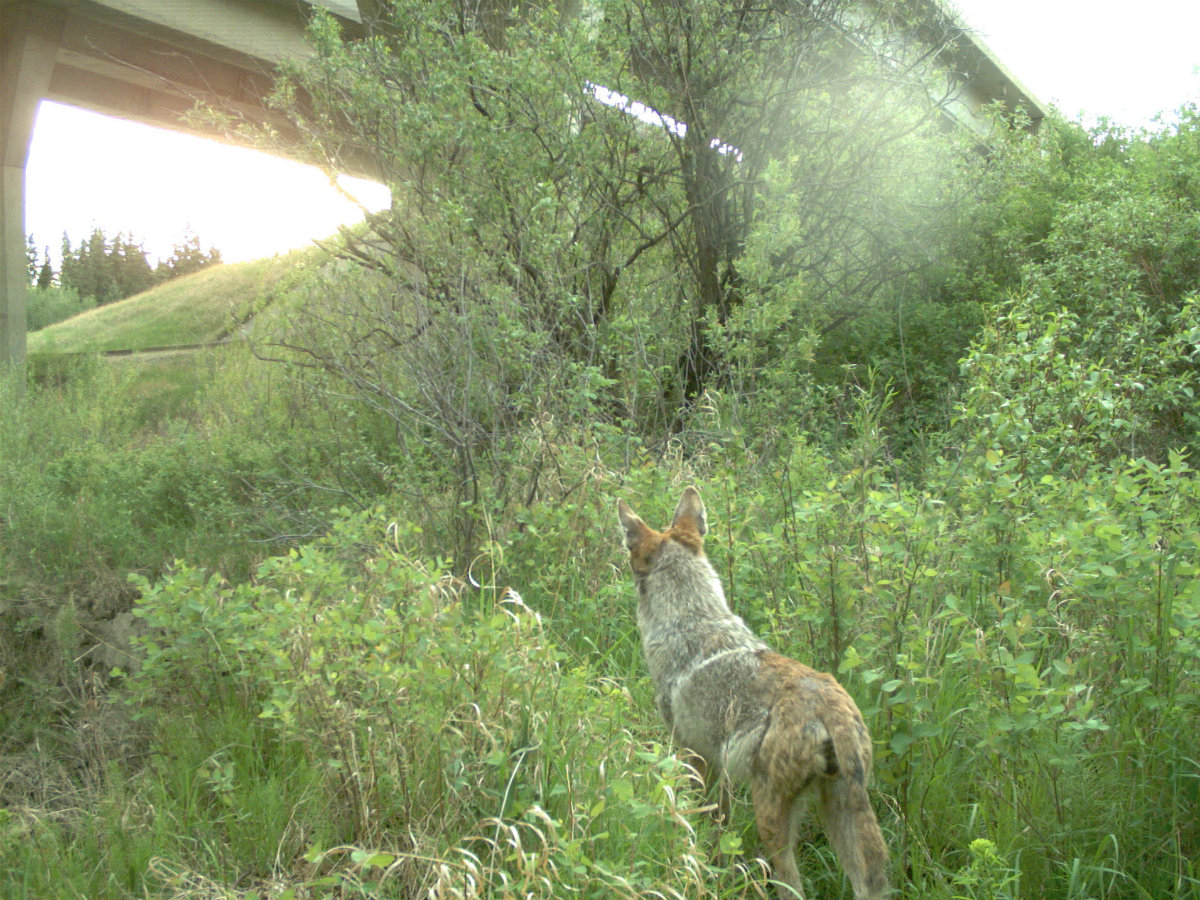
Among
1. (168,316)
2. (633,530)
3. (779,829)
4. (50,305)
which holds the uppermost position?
(633,530)

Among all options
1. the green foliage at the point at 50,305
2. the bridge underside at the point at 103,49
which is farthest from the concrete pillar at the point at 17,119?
the green foliage at the point at 50,305

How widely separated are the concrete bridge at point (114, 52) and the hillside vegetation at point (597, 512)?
67.9 inches

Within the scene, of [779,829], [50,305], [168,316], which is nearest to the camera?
[779,829]

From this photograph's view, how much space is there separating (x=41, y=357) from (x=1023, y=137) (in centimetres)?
1923

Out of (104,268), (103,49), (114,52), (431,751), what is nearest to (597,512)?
(431,751)

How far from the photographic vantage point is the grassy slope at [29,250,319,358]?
62.3 feet

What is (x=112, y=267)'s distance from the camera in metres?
23.8

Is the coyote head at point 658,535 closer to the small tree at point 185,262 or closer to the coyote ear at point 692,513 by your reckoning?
the coyote ear at point 692,513

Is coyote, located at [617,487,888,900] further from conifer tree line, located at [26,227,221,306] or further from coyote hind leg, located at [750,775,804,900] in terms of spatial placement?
conifer tree line, located at [26,227,221,306]

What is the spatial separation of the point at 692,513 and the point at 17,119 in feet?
51.3

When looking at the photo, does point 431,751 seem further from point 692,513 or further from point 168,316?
point 168,316

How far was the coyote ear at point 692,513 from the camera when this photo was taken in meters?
4.97

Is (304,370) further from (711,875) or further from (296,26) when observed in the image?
(296,26)

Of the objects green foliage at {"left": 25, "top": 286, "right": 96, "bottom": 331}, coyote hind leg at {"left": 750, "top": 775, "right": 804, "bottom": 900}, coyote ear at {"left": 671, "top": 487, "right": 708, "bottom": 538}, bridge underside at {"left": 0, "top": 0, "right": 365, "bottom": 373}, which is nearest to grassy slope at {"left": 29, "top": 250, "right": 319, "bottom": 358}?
green foliage at {"left": 25, "top": 286, "right": 96, "bottom": 331}
